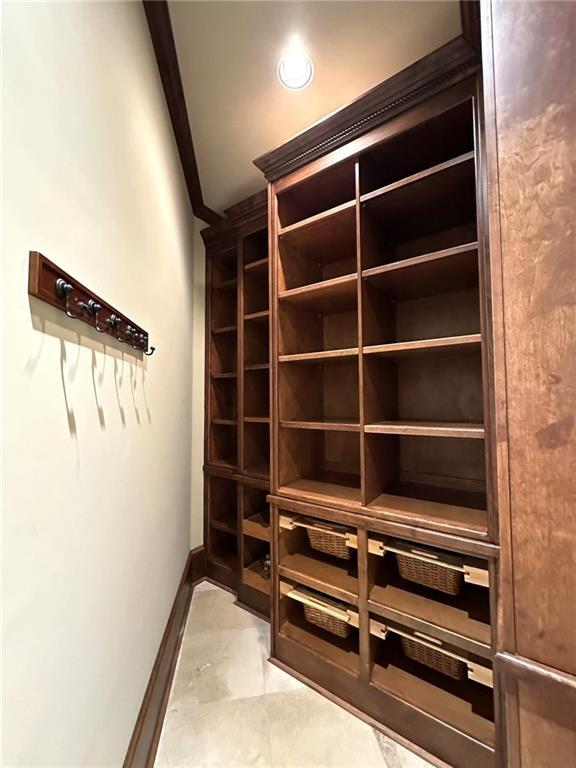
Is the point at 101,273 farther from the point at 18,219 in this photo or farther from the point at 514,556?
the point at 514,556

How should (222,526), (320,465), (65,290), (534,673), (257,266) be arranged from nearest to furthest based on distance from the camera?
1. (534,673)
2. (65,290)
3. (320,465)
4. (257,266)
5. (222,526)

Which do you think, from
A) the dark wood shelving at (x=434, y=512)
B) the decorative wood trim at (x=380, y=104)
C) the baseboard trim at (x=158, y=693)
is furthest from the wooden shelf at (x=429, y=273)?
the baseboard trim at (x=158, y=693)

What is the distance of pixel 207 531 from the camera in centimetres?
223

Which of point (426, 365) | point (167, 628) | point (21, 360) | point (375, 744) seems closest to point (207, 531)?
point (167, 628)

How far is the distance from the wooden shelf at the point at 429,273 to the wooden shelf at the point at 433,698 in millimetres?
1613

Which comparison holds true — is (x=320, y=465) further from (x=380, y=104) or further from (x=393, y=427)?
(x=380, y=104)

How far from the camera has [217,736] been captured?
1.17 meters

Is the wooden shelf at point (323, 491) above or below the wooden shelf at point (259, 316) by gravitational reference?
below

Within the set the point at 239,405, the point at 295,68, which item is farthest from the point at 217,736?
the point at 295,68

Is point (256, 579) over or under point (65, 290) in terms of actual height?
under

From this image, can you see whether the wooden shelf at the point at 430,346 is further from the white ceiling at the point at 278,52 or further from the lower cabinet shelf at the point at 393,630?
the white ceiling at the point at 278,52

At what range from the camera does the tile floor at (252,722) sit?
110 centimetres

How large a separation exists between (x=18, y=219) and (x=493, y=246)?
822 millimetres

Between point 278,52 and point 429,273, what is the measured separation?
4.20 ft
